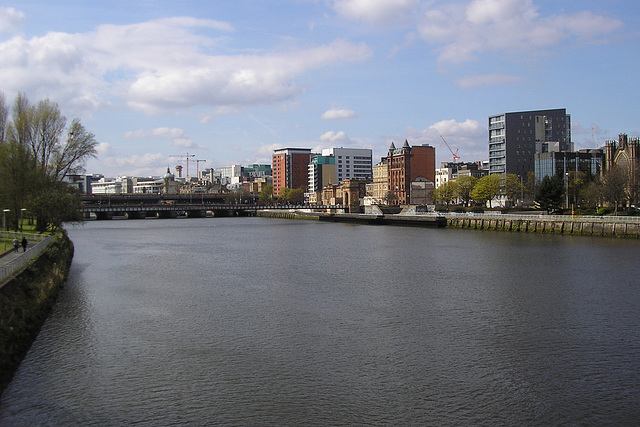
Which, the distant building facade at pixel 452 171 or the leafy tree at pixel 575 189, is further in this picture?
the distant building facade at pixel 452 171

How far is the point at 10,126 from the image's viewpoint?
165 ft

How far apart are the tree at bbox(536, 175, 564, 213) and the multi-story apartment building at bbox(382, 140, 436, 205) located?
71.0 m

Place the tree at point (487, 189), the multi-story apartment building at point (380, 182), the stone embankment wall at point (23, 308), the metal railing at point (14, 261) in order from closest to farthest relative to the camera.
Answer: the stone embankment wall at point (23, 308) → the metal railing at point (14, 261) → the tree at point (487, 189) → the multi-story apartment building at point (380, 182)

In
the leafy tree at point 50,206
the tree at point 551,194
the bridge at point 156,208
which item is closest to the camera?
the leafy tree at point 50,206

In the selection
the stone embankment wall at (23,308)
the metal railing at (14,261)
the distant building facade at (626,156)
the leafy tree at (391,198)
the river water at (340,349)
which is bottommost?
the river water at (340,349)

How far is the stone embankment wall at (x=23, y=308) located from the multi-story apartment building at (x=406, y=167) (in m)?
125

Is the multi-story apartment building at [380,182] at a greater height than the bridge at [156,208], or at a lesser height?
greater

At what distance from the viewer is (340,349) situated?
18.6 m

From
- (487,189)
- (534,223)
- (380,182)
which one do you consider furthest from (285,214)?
(534,223)

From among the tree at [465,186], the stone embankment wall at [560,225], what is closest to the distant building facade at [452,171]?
the tree at [465,186]

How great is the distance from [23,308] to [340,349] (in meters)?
10.7

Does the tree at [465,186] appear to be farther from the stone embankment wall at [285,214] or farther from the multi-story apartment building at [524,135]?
the stone embankment wall at [285,214]

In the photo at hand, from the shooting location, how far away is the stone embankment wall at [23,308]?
16.5 meters

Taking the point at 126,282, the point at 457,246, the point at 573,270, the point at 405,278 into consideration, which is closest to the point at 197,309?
the point at 126,282
